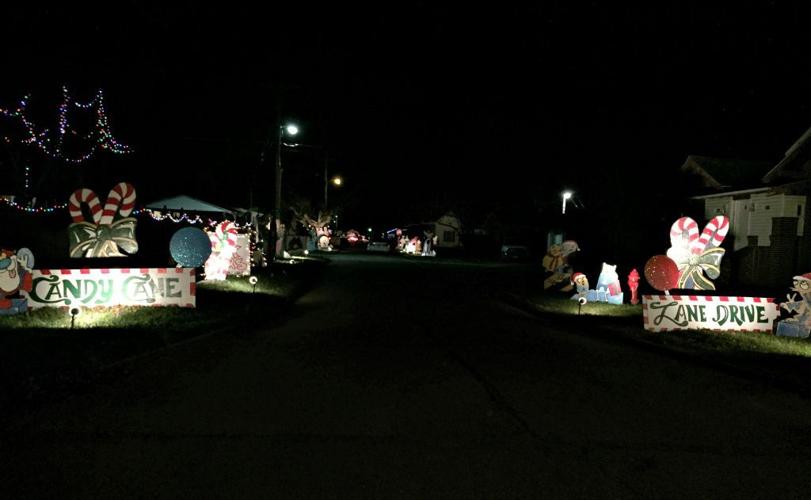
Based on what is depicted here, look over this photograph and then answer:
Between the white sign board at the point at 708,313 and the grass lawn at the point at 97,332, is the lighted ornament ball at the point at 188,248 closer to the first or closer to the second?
the grass lawn at the point at 97,332

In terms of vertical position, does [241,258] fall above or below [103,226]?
below

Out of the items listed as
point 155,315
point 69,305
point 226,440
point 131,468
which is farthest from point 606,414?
point 69,305

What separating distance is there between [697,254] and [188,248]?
38.2 ft

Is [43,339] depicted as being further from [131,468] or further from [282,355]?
[131,468]

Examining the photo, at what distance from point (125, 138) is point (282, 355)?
826 inches

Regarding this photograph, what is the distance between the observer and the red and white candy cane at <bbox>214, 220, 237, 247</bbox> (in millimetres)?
19703

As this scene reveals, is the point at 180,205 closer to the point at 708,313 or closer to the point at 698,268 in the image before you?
the point at 698,268

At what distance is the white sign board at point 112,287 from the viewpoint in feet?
38.3

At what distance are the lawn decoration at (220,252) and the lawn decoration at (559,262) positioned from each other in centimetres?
1019

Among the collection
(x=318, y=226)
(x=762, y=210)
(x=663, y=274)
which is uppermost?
(x=762, y=210)

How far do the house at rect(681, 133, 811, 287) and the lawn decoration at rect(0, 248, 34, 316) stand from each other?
55.4 ft

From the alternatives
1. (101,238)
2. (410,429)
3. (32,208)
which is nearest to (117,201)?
(101,238)

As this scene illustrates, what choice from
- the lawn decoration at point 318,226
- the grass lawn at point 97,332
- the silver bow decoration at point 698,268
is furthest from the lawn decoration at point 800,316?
the lawn decoration at point 318,226

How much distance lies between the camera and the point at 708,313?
12.1 m
